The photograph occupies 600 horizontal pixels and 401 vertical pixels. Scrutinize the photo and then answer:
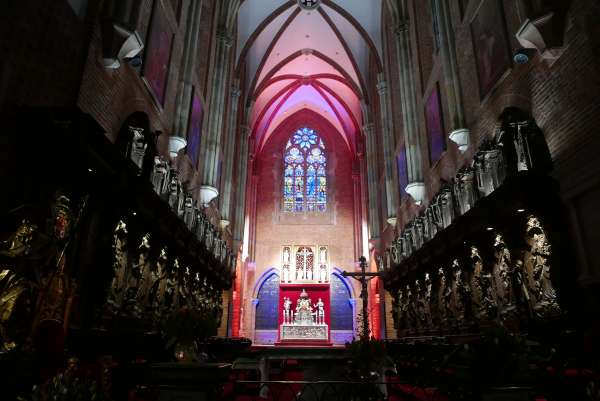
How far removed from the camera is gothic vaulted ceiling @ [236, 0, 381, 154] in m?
20.8

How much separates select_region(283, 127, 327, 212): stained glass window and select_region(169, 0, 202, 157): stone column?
54.5ft

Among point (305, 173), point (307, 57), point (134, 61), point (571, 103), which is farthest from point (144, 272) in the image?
point (305, 173)

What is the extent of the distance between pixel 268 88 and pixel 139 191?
A: 20.2 meters

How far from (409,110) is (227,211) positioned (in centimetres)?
835

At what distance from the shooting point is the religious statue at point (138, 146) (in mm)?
7930

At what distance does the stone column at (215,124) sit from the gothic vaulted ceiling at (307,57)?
154 inches

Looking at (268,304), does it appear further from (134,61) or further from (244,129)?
(134,61)

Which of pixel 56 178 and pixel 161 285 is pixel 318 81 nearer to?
pixel 161 285

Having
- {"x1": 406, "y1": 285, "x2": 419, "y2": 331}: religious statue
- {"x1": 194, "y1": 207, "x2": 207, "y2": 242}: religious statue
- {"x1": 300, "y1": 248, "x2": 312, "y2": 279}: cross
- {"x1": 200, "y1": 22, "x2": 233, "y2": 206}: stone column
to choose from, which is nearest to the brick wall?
{"x1": 406, "y1": 285, "x2": 419, "y2": 331}: religious statue

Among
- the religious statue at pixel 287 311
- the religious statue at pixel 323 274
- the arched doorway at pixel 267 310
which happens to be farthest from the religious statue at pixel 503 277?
the arched doorway at pixel 267 310

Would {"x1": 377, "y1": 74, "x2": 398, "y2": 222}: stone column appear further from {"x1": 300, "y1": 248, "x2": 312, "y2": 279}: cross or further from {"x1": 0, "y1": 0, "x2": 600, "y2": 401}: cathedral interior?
{"x1": 300, "y1": 248, "x2": 312, "y2": 279}: cross

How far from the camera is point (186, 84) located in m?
11.7

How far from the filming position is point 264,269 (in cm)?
2620

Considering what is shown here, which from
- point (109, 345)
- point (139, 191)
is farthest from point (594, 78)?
point (109, 345)
